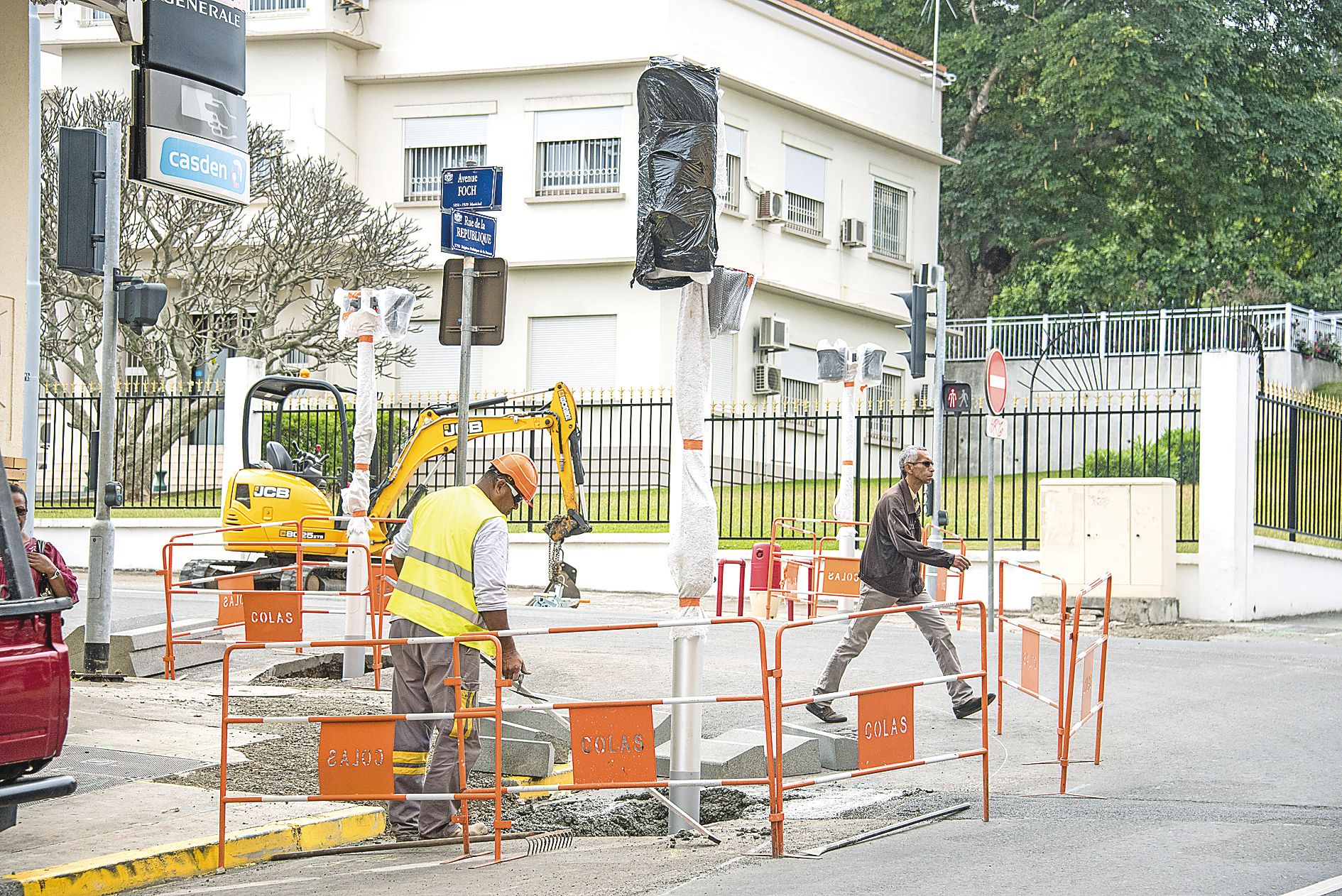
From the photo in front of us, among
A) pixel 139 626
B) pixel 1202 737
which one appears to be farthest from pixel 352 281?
pixel 1202 737

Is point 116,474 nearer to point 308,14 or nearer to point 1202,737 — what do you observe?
point 308,14

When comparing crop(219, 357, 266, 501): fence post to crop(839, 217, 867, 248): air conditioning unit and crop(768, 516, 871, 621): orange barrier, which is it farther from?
crop(839, 217, 867, 248): air conditioning unit

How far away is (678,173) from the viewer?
8.52m

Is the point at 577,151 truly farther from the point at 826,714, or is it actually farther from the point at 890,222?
the point at 826,714

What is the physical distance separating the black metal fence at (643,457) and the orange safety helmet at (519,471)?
1212 cm

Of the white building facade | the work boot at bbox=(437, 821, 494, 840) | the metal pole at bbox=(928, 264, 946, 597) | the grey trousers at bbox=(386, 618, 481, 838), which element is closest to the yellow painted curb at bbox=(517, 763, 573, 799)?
the work boot at bbox=(437, 821, 494, 840)

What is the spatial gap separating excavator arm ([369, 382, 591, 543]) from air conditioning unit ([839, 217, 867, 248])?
15147 millimetres

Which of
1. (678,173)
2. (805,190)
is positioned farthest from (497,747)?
(805,190)

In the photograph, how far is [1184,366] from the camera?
34344 millimetres

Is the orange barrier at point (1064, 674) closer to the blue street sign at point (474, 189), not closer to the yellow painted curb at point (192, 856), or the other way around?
the yellow painted curb at point (192, 856)

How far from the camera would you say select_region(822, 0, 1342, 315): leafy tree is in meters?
34.4

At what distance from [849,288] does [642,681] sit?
69.6ft

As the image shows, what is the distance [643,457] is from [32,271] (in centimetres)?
1333

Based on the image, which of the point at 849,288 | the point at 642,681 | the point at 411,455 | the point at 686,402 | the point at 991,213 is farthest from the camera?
the point at 991,213
